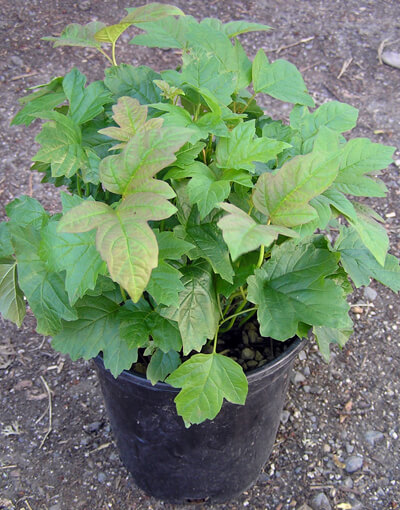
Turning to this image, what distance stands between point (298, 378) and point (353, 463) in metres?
0.34

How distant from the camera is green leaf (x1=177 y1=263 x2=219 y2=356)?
1178mm

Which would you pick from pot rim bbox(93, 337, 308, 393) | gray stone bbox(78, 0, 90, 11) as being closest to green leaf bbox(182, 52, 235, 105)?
pot rim bbox(93, 337, 308, 393)

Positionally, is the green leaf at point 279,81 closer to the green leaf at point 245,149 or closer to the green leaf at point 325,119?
the green leaf at point 325,119

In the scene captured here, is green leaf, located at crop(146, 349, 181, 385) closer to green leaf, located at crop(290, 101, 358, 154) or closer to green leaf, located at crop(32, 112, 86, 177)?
green leaf, located at crop(32, 112, 86, 177)

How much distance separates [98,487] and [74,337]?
0.75 metres

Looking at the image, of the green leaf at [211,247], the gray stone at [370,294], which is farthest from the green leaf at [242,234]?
the gray stone at [370,294]

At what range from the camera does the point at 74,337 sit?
1.29 m

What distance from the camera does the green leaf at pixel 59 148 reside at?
46.1 inches

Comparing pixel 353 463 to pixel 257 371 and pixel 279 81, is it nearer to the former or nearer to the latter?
pixel 257 371

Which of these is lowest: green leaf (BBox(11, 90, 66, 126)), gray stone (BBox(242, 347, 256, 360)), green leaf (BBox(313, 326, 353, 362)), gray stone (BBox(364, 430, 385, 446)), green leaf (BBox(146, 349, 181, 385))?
gray stone (BBox(364, 430, 385, 446))

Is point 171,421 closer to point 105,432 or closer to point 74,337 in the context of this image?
point 74,337

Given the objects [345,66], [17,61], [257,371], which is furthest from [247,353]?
[17,61]

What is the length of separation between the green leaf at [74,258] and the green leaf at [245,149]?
29 cm

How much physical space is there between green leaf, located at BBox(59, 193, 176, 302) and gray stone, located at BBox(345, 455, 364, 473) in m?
1.29
